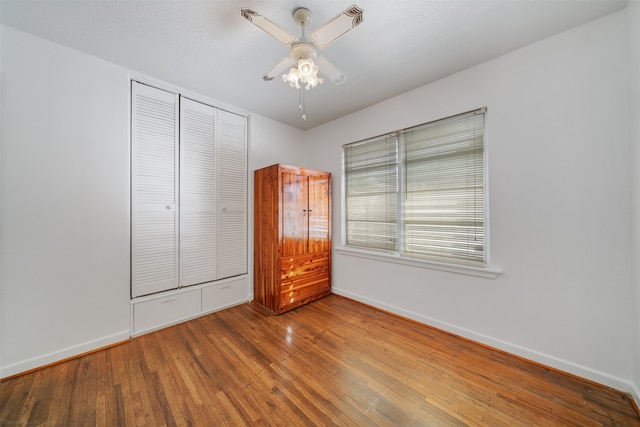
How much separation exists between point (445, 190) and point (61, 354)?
3945 millimetres

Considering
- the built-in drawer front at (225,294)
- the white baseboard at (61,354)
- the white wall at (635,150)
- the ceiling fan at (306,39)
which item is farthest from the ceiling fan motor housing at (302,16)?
the white baseboard at (61,354)

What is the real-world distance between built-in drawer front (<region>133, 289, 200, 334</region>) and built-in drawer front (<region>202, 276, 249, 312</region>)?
0.35 ft

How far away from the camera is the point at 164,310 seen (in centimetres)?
254

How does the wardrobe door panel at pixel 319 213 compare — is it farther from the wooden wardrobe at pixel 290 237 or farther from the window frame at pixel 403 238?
the window frame at pixel 403 238

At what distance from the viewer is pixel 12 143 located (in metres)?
1.80

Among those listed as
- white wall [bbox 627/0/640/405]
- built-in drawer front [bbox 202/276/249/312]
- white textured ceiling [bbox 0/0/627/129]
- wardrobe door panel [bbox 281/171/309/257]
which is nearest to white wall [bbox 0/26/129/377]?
white textured ceiling [bbox 0/0/627/129]

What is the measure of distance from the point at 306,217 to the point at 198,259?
4.85 feet

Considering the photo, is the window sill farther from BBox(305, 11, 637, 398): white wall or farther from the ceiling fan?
the ceiling fan

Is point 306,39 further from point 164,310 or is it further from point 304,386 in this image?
point 164,310

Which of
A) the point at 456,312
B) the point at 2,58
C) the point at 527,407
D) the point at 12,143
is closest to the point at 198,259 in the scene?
the point at 12,143

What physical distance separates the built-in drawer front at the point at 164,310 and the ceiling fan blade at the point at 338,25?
114 inches

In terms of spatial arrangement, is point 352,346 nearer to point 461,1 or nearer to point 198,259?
point 198,259

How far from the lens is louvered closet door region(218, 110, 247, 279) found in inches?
119

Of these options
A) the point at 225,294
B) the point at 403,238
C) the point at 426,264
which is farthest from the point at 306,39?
the point at 225,294
